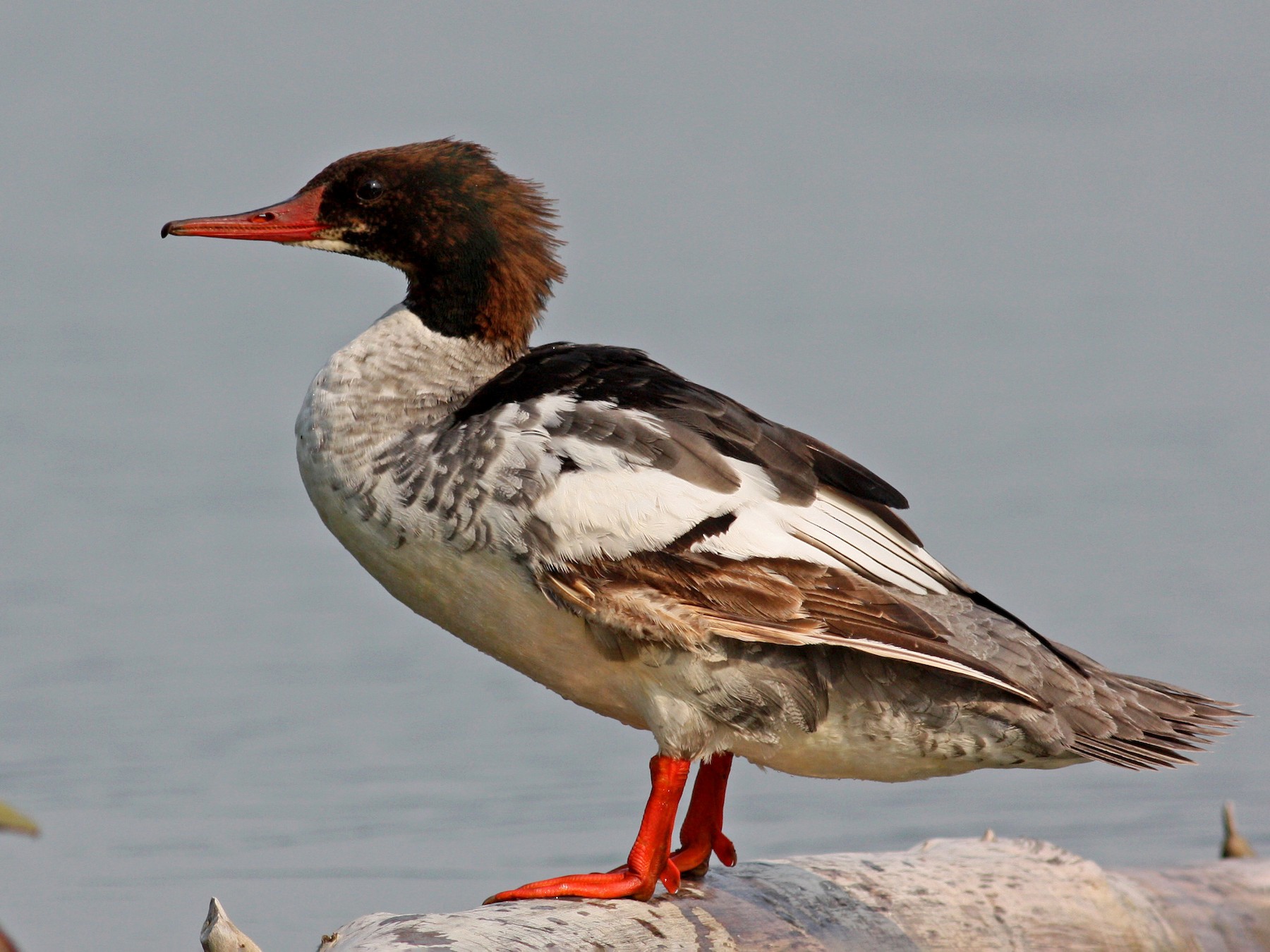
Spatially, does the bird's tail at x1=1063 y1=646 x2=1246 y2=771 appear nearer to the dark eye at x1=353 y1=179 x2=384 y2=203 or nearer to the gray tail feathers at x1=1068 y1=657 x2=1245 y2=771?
the gray tail feathers at x1=1068 y1=657 x2=1245 y2=771

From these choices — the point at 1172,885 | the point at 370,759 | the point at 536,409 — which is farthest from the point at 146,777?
the point at 1172,885

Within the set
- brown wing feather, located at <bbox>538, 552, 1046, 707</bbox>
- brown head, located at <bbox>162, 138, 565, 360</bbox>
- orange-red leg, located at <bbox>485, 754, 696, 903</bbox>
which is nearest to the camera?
brown wing feather, located at <bbox>538, 552, 1046, 707</bbox>

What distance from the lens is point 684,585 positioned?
10.9 feet

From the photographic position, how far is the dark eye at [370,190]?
3.99 m

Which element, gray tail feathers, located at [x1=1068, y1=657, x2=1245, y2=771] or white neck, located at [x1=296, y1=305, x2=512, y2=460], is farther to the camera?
white neck, located at [x1=296, y1=305, x2=512, y2=460]

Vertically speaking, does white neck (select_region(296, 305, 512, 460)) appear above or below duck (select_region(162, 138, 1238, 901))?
above

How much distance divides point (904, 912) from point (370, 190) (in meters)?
2.18

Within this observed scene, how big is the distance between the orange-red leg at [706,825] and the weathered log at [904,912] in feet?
0.29

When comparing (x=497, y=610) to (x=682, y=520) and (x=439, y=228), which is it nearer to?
(x=682, y=520)

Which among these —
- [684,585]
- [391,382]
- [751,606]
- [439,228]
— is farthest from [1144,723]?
[439,228]

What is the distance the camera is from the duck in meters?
3.34

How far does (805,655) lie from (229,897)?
2864mm

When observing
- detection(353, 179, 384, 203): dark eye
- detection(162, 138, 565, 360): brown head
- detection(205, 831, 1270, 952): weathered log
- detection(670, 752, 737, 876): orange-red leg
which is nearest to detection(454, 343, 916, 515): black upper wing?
detection(162, 138, 565, 360): brown head

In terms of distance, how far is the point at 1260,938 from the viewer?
163 inches
